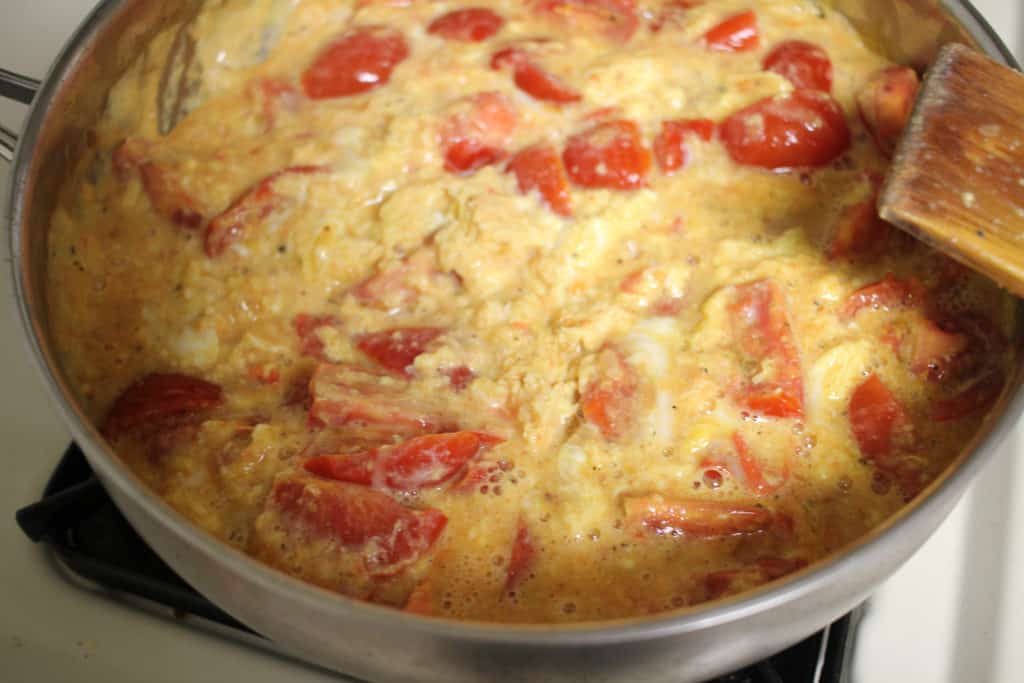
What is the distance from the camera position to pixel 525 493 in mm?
1512

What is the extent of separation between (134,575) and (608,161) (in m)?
1.06

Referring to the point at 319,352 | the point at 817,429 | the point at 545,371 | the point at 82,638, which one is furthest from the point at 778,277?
the point at 82,638

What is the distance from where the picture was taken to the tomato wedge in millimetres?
1494

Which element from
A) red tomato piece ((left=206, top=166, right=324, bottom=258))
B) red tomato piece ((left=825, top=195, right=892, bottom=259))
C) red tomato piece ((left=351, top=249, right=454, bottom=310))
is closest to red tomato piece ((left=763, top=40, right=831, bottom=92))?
red tomato piece ((left=825, top=195, right=892, bottom=259))

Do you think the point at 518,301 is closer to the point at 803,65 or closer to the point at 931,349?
the point at 931,349

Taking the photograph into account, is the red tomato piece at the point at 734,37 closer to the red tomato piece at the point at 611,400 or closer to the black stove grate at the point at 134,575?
the red tomato piece at the point at 611,400

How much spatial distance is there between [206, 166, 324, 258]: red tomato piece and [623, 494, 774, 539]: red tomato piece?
846 millimetres

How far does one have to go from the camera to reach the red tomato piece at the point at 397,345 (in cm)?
167

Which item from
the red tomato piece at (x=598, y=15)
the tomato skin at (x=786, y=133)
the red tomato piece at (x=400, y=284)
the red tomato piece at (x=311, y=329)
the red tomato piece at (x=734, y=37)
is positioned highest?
the red tomato piece at (x=598, y=15)

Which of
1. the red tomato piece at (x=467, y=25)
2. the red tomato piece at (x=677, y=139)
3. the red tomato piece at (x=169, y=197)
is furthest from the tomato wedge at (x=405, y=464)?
the red tomato piece at (x=467, y=25)

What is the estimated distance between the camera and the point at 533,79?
1963 millimetres

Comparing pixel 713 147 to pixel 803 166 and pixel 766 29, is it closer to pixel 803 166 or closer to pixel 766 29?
pixel 803 166

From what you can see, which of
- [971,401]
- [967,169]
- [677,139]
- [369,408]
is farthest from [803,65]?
[369,408]

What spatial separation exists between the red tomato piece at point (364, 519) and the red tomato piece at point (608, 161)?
73cm
